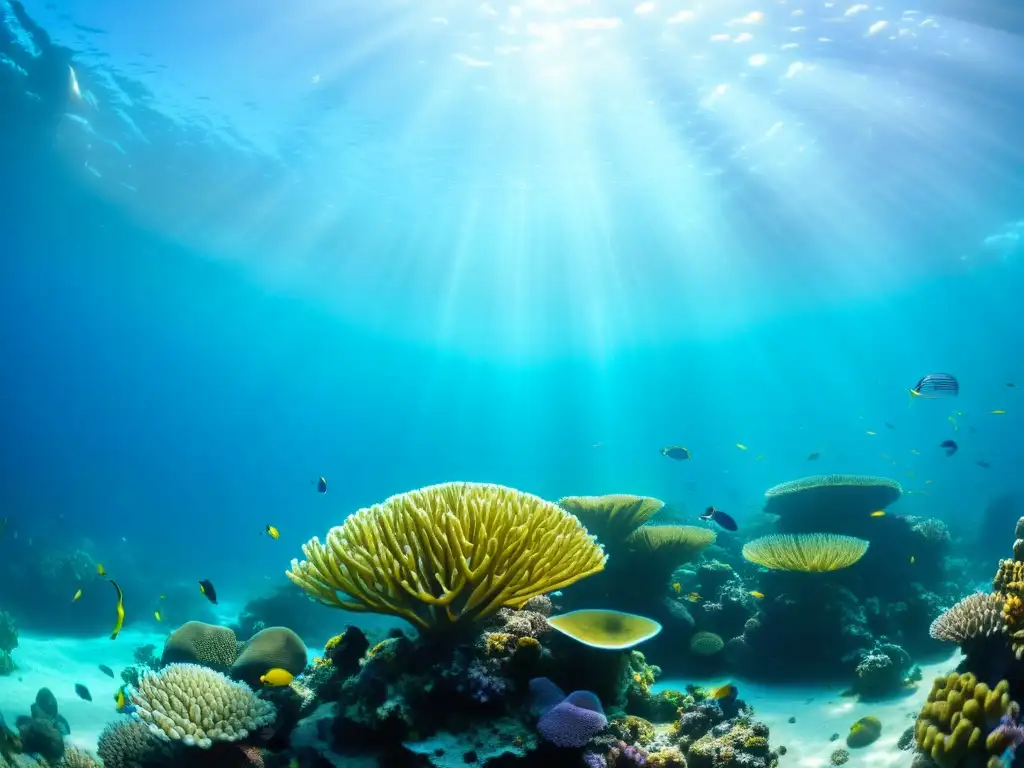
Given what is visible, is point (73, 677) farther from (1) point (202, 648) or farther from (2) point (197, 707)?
(2) point (197, 707)

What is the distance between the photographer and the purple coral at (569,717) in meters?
3.34

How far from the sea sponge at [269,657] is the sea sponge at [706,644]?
4937 mm

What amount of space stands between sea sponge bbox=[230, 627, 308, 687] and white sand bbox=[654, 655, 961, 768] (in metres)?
4.24

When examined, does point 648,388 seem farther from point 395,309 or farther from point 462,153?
point 462,153

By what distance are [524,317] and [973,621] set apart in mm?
54550

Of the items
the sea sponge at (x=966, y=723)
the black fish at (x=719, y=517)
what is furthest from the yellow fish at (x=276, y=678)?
the black fish at (x=719, y=517)

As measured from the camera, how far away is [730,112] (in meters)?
22.2

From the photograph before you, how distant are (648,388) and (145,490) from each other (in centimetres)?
8080

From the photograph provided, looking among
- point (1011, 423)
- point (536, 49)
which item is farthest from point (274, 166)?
point (1011, 423)

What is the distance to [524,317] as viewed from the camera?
5800 cm

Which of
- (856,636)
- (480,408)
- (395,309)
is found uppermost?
(480,408)

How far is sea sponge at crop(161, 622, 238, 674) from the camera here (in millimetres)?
6637

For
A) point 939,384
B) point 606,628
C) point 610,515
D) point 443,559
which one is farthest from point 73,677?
point 939,384

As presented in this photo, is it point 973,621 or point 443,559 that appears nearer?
point 443,559
